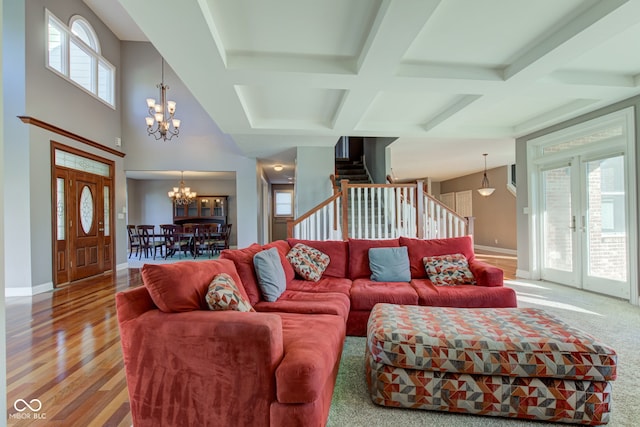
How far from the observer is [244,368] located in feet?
4.78

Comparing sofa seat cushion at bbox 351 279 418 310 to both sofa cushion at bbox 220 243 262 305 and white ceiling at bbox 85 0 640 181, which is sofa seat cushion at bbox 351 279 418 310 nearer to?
sofa cushion at bbox 220 243 262 305

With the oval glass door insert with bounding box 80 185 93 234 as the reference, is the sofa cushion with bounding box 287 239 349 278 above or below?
below

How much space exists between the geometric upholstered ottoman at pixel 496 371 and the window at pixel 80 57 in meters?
6.68

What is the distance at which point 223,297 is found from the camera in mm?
1728

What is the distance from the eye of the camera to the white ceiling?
7.84 feet

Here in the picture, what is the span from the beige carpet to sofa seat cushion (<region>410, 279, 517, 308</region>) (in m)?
0.73

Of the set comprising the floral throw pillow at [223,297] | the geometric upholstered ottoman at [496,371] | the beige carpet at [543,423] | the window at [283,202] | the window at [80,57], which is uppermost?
the window at [80,57]

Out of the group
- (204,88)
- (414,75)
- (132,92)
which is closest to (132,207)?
(132,92)

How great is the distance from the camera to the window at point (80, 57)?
5.28 m

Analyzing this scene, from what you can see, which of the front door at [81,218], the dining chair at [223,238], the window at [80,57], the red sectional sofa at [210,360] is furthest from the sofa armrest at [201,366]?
the dining chair at [223,238]

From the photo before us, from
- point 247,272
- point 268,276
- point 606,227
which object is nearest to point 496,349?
point 268,276

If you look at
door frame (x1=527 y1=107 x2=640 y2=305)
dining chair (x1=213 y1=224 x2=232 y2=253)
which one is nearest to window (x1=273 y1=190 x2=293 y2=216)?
dining chair (x1=213 y1=224 x2=232 y2=253)

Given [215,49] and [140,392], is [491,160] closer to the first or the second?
[215,49]

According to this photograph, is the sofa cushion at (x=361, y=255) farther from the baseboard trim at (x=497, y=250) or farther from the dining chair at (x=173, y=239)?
the baseboard trim at (x=497, y=250)
